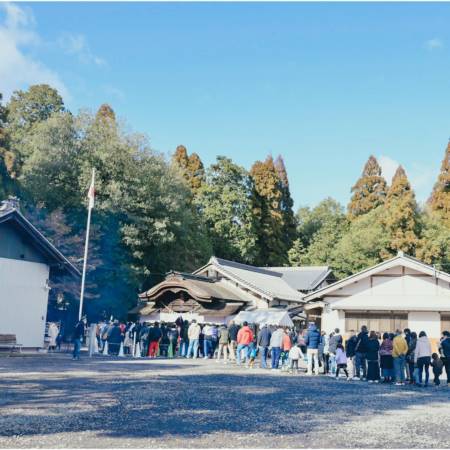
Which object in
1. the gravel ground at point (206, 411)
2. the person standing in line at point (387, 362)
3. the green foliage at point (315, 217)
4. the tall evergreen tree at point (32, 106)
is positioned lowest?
the gravel ground at point (206, 411)

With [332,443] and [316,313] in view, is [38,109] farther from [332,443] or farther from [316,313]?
[332,443]

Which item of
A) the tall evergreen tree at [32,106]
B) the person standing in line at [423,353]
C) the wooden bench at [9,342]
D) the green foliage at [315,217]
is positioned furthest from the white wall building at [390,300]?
the tall evergreen tree at [32,106]

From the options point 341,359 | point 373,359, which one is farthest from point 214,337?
point 373,359

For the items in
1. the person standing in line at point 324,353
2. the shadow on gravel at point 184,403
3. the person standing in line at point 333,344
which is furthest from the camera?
the person standing in line at point 324,353

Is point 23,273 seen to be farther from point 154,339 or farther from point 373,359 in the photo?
point 373,359

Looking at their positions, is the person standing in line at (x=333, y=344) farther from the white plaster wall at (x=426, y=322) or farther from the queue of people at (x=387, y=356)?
the white plaster wall at (x=426, y=322)

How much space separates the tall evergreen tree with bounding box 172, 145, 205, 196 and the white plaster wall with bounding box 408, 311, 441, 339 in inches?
1219

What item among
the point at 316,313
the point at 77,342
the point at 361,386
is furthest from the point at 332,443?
the point at 316,313

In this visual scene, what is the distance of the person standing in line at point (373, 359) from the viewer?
18062mm

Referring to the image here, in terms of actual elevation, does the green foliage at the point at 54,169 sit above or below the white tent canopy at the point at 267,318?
above

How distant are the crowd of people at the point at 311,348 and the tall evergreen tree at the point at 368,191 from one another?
3369cm

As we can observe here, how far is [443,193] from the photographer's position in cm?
5262

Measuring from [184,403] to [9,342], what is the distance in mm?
13581

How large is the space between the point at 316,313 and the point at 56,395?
22196mm
